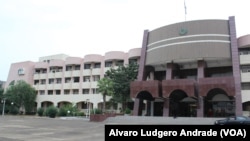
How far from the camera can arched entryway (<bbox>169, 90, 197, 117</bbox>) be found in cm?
4494

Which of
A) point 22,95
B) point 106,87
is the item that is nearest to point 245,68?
point 106,87

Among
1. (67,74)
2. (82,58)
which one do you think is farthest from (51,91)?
(82,58)

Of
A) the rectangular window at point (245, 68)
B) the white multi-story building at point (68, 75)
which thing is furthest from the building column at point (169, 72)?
the rectangular window at point (245, 68)

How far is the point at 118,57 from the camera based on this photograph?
5891cm

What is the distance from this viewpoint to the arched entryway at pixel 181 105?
44.9 metres

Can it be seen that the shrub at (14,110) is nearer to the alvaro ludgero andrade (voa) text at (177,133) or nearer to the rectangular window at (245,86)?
the rectangular window at (245,86)

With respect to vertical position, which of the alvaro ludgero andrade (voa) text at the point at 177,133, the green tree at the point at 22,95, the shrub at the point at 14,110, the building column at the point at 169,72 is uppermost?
the building column at the point at 169,72

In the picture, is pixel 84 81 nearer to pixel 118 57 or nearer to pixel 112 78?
pixel 118 57

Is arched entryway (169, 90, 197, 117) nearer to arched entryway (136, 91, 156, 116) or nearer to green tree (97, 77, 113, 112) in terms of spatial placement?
arched entryway (136, 91, 156, 116)

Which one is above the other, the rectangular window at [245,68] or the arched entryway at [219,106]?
the rectangular window at [245,68]

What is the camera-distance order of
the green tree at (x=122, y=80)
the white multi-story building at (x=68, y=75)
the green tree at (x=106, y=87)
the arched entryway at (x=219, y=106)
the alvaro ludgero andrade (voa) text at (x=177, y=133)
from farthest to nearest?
the white multi-story building at (x=68, y=75), the green tree at (x=106, y=87), the green tree at (x=122, y=80), the arched entryway at (x=219, y=106), the alvaro ludgero andrade (voa) text at (x=177, y=133)

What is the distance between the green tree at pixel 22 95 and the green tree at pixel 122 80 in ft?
82.8

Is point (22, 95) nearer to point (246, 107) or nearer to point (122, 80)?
point (122, 80)

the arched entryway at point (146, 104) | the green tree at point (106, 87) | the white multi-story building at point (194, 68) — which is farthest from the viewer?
the green tree at point (106, 87)
